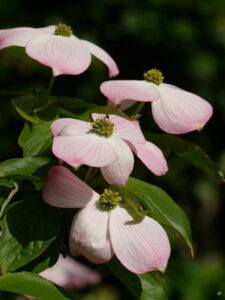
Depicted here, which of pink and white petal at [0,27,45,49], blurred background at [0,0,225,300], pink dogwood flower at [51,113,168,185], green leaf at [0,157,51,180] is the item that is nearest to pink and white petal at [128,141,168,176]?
pink dogwood flower at [51,113,168,185]

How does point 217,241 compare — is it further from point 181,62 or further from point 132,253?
point 132,253

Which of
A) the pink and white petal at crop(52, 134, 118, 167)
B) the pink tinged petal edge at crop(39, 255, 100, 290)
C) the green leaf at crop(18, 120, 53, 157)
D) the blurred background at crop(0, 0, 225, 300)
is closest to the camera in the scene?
the pink and white petal at crop(52, 134, 118, 167)

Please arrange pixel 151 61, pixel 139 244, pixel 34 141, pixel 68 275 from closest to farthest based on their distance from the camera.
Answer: pixel 139 244 → pixel 34 141 → pixel 68 275 → pixel 151 61

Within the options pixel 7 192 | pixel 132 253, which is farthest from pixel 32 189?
pixel 132 253

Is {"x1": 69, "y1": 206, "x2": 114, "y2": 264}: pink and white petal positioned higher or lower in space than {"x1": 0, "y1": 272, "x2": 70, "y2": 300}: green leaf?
higher

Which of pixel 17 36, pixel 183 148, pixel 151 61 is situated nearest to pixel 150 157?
pixel 183 148

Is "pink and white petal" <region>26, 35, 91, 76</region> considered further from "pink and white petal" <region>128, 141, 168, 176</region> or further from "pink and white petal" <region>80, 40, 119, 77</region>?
"pink and white petal" <region>128, 141, 168, 176</region>

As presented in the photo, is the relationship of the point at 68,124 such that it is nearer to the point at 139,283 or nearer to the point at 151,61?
the point at 139,283
